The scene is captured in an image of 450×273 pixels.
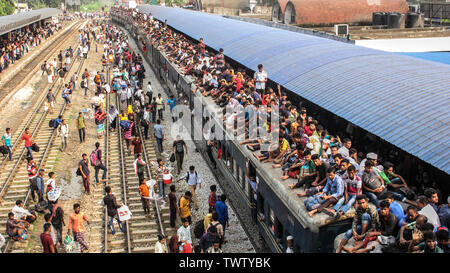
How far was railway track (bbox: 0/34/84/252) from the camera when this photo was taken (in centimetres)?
1734

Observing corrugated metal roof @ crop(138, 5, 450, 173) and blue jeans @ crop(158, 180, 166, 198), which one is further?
blue jeans @ crop(158, 180, 166, 198)

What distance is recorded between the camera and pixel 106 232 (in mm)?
14789

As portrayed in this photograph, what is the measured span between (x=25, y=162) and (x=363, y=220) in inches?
679

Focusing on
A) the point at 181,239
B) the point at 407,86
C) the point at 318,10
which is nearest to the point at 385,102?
the point at 407,86

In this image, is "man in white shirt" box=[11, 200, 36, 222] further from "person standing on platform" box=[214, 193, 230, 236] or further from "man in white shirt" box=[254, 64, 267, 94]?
"man in white shirt" box=[254, 64, 267, 94]

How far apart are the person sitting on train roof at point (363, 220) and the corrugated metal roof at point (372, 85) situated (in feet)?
6.54

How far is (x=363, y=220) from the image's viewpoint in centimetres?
892

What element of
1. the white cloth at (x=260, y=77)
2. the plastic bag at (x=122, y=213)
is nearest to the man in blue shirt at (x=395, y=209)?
the plastic bag at (x=122, y=213)

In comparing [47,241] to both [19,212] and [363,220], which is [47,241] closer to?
[19,212]

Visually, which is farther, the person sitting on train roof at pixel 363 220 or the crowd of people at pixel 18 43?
the crowd of people at pixel 18 43

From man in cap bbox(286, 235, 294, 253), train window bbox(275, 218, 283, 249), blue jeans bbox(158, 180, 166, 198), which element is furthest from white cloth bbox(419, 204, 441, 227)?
blue jeans bbox(158, 180, 166, 198)

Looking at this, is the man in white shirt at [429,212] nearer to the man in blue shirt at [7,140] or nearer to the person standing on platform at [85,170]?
the person standing on platform at [85,170]

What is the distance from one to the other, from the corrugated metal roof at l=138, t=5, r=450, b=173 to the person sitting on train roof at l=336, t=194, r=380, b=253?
1.99 metres

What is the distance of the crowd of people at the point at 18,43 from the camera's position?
43062 mm
